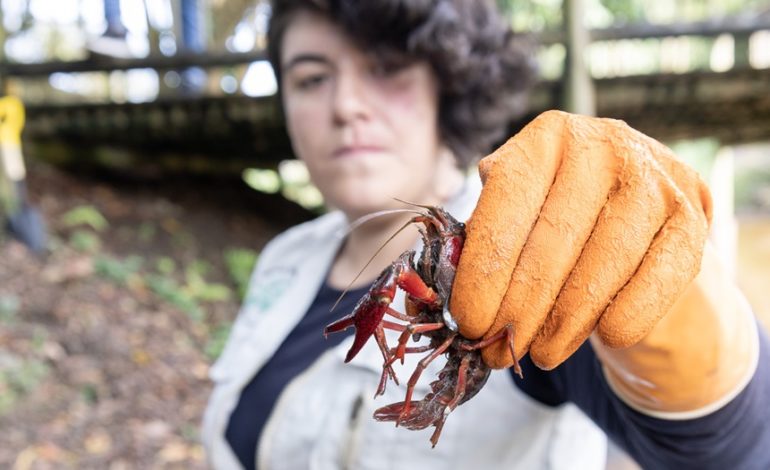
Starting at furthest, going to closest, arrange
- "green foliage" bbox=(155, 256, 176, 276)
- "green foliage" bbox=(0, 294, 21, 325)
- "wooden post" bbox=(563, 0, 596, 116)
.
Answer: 1. "green foliage" bbox=(155, 256, 176, 276)
2. "wooden post" bbox=(563, 0, 596, 116)
3. "green foliage" bbox=(0, 294, 21, 325)

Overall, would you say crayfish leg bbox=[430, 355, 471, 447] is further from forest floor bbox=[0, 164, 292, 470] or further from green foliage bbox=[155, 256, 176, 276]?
green foliage bbox=[155, 256, 176, 276]

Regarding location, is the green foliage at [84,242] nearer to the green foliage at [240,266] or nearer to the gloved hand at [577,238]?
the green foliage at [240,266]

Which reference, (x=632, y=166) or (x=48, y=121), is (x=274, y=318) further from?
(x=48, y=121)

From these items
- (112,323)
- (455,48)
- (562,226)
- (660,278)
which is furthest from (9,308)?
(660,278)

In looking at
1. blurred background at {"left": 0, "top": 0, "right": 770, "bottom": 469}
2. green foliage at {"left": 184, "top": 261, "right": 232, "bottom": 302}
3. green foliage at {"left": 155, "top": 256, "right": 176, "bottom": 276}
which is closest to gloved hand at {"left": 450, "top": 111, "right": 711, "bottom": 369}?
blurred background at {"left": 0, "top": 0, "right": 770, "bottom": 469}

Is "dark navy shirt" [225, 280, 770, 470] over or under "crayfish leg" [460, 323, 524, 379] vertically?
under

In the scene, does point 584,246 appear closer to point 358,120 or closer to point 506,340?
point 506,340

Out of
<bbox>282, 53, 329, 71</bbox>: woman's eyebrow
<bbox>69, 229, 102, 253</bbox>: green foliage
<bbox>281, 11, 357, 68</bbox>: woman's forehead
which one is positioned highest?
<bbox>281, 11, 357, 68</bbox>: woman's forehead
